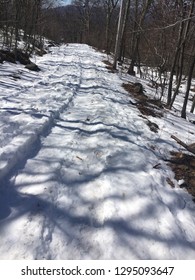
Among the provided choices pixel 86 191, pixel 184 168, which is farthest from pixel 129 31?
pixel 86 191

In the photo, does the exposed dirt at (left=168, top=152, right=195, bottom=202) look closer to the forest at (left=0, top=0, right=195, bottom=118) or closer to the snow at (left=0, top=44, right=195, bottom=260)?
the snow at (left=0, top=44, right=195, bottom=260)

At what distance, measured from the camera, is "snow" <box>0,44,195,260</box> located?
9.59 ft

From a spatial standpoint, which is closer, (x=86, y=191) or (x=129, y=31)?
(x=86, y=191)

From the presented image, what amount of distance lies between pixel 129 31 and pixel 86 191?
66.1 feet

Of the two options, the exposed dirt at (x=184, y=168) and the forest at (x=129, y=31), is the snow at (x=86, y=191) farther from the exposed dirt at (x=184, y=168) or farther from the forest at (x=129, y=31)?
the forest at (x=129, y=31)

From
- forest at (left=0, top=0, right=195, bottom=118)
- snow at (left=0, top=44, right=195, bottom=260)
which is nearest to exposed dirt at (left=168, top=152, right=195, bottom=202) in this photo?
snow at (left=0, top=44, right=195, bottom=260)

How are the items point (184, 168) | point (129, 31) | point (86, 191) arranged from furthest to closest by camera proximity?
point (129, 31)
point (184, 168)
point (86, 191)

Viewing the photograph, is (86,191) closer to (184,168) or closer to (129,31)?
(184,168)

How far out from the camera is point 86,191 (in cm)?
377

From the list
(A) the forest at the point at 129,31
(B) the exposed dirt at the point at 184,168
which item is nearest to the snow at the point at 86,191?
(B) the exposed dirt at the point at 184,168

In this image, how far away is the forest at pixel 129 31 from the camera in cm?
1052

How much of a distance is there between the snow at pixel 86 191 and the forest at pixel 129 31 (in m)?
2.48

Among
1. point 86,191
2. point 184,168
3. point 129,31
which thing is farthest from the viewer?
point 129,31
